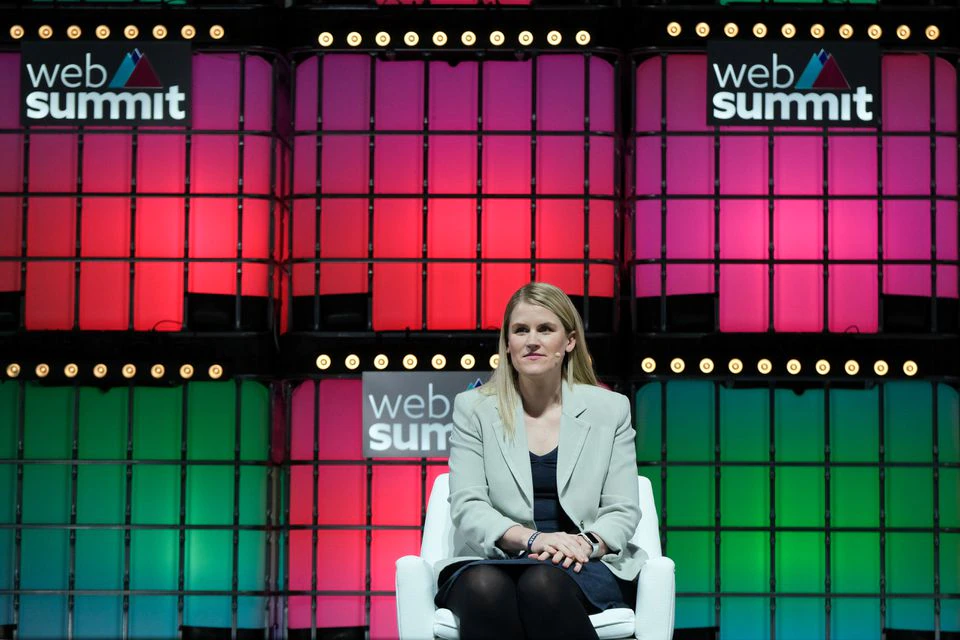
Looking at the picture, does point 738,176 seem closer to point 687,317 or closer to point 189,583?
point 687,317

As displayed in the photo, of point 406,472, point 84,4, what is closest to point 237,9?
point 84,4

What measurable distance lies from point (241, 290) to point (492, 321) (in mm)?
1073

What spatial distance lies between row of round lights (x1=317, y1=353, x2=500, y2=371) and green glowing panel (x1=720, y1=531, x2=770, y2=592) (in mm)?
1235

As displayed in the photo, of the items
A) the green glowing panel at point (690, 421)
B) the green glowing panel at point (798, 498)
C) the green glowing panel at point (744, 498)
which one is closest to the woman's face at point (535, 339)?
the green glowing panel at point (690, 421)

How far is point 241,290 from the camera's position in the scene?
4914 millimetres

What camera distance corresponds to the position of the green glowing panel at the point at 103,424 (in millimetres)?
4867

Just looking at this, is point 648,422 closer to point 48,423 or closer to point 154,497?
point 154,497

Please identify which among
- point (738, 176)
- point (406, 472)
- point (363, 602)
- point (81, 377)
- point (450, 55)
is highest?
point (450, 55)

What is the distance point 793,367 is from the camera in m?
4.85

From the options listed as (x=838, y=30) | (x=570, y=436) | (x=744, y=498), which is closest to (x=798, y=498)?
(x=744, y=498)

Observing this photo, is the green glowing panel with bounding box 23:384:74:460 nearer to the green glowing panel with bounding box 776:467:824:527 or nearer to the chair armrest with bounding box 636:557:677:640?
the chair armrest with bounding box 636:557:677:640

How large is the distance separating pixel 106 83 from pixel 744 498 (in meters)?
Answer: 3.23

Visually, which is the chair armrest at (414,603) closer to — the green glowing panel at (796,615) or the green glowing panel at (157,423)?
the green glowing panel at (157,423)

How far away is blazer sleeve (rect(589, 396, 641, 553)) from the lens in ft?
9.71
